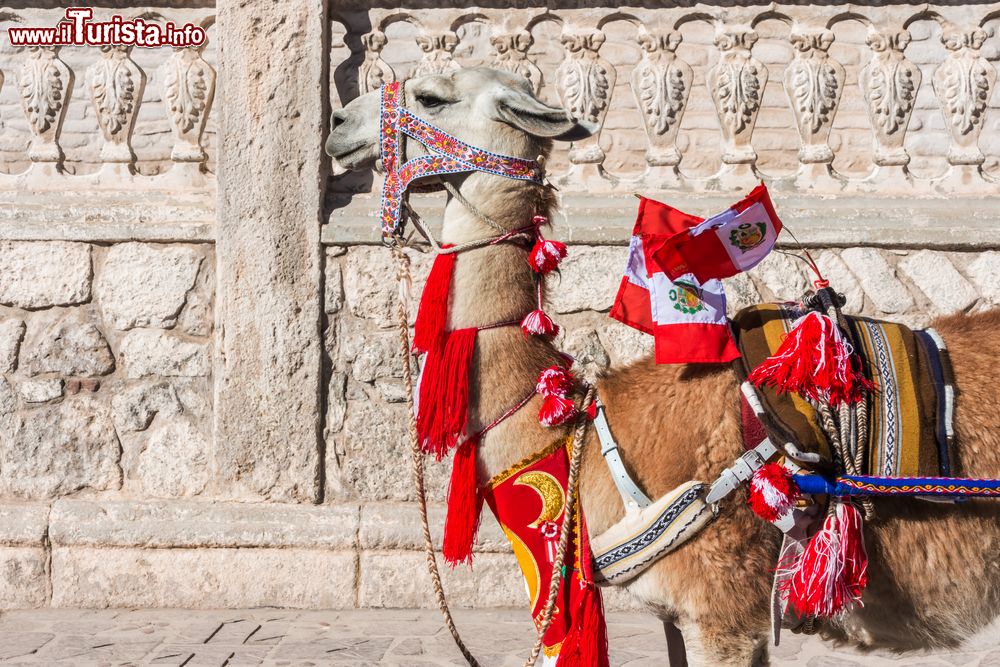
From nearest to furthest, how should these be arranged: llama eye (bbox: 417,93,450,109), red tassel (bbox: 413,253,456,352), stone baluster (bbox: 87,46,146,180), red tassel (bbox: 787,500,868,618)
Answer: red tassel (bbox: 787,500,868,618)
red tassel (bbox: 413,253,456,352)
llama eye (bbox: 417,93,450,109)
stone baluster (bbox: 87,46,146,180)

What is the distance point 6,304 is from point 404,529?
2.18 metres

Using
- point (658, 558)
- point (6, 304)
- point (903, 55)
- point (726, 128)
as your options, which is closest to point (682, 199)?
point (726, 128)

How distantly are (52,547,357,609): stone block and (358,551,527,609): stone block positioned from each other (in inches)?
3.3

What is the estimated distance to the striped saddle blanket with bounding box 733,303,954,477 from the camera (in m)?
2.31

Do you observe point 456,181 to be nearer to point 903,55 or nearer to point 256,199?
point 256,199

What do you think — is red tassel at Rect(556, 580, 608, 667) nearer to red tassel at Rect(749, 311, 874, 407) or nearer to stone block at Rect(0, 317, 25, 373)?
red tassel at Rect(749, 311, 874, 407)

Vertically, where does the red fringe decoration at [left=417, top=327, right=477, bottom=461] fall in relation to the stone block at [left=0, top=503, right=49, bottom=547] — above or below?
above

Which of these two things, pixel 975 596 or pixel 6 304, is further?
pixel 6 304

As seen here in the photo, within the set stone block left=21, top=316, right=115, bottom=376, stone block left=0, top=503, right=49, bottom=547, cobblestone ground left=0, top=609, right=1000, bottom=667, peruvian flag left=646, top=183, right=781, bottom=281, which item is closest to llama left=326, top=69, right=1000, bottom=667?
peruvian flag left=646, top=183, right=781, bottom=281

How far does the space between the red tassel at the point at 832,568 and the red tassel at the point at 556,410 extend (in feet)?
2.13

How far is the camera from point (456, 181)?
8.34 ft

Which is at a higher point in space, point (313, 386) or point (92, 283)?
point (92, 283)

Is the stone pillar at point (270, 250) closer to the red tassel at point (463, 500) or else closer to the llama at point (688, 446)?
the llama at point (688, 446)

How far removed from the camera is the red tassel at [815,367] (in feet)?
7.48
